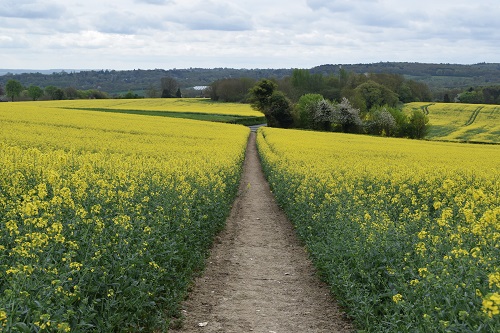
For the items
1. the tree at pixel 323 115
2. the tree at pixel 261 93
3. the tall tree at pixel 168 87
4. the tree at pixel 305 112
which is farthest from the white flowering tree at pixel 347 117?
the tall tree at pixel 168 87

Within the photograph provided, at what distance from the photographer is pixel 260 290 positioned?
32.0ft

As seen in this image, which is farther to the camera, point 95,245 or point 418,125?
point 418,125

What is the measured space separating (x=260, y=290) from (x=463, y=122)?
8270 cm

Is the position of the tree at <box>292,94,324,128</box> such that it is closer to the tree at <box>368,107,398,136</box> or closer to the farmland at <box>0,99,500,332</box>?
the tree at <box>368,107,398,136</box>

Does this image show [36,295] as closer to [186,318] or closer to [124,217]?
[124,217]

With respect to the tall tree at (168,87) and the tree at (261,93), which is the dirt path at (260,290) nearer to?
the tree at (261,93)

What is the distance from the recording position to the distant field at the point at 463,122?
68.8 m

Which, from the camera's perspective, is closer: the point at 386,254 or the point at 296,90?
the point at 386,254

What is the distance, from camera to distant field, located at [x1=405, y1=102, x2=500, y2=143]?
68812 millimetres

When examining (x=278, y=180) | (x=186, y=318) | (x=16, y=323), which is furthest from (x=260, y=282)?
(x=278, y=180)

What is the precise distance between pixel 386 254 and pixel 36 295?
505 cm

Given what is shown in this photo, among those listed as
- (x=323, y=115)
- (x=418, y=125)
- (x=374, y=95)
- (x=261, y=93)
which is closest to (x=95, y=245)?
(x=323, y=115)

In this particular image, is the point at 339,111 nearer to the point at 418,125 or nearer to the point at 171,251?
the point at 418,125

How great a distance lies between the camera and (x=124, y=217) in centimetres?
711
